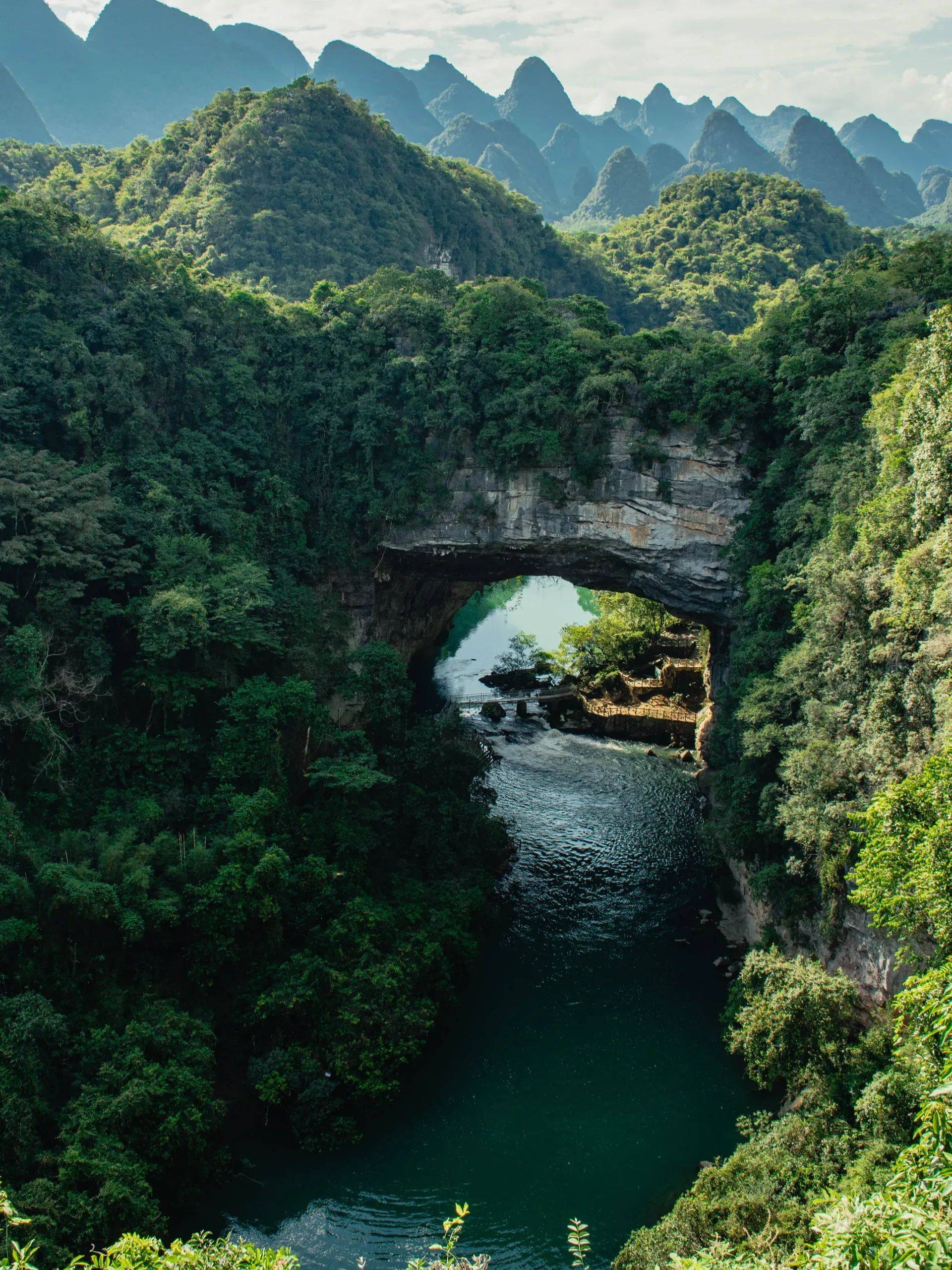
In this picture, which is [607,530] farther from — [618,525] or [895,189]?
[895,189]

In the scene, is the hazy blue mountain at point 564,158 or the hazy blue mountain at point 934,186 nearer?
the hazy blue mountain at point 934,186

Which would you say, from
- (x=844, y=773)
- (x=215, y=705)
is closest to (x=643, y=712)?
(x=215, y=705)

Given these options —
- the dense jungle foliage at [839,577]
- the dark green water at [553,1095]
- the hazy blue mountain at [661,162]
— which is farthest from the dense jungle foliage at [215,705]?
the hazy blue mountain at [661,162]

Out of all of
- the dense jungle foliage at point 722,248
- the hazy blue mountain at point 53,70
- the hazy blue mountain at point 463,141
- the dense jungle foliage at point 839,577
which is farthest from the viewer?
the hazy blue mountain at point 463,141

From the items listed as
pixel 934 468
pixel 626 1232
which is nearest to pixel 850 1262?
pixel 626 1232

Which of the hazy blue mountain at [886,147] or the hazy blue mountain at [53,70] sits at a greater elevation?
the hazy blue mountain at [886,147]

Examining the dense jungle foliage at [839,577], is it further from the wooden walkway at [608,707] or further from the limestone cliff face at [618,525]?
the wooden walkway at [608,707]
